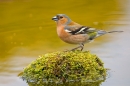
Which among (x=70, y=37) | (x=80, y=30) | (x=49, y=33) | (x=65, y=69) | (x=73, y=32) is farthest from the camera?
(x=49, y=33)

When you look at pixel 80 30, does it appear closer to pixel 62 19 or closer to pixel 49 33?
pixel 62 19

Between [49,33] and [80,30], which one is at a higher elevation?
[49,33]

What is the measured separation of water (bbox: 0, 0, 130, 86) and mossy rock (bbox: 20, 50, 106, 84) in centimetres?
27

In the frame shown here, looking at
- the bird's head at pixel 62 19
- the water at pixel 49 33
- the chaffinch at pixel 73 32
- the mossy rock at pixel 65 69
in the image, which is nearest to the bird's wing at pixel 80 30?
the chaffinch at pixel 73 32

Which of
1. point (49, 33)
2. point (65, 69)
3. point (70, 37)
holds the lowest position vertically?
point (65, 69)

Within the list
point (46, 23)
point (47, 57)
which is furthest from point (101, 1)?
point (47, 57)

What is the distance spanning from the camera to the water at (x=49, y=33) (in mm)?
7883

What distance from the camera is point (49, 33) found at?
34.0 ft

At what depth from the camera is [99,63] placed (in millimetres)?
7512

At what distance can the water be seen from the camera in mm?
7883

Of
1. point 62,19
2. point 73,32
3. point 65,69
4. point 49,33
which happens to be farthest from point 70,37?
point 49,33

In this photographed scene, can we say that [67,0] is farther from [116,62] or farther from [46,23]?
[116,62]

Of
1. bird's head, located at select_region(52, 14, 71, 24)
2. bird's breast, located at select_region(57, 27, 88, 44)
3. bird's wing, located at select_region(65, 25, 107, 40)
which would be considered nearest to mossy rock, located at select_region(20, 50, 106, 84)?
bird's breast, located at select_region(57, 27, 88, 44)

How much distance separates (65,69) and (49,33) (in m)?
3.30
